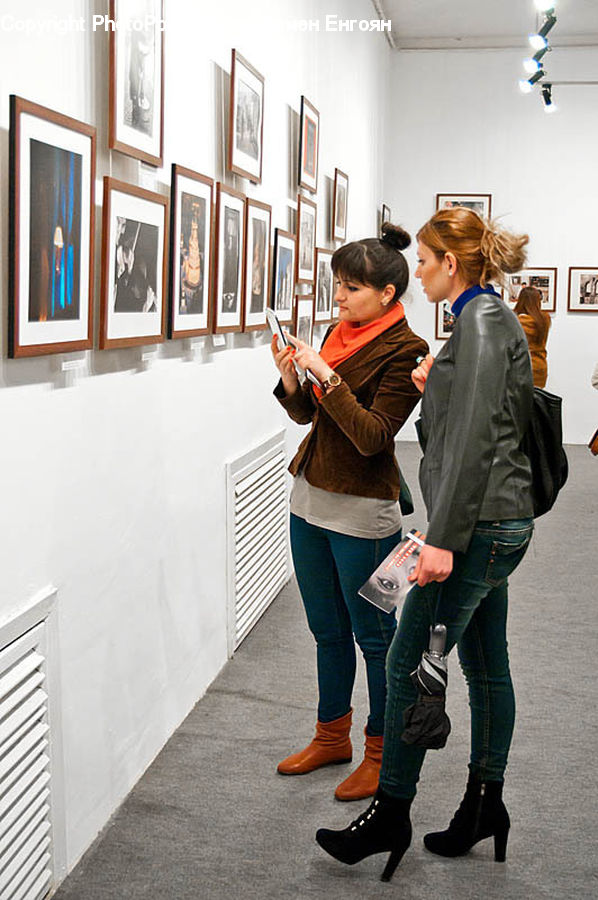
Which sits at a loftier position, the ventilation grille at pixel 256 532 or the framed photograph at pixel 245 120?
the framed photograph at pixel 245 120

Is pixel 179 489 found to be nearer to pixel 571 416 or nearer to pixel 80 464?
pixel 80 464

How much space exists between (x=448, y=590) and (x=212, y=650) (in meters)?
1.87

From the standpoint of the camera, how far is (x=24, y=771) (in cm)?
234

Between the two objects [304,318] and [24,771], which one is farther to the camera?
[304,318]

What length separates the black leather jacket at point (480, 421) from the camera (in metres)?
2.37

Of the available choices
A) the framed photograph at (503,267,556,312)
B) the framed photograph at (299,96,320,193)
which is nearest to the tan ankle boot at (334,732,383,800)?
the framed photograph at (299,96,320,193)

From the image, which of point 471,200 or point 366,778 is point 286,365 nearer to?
point 366,778

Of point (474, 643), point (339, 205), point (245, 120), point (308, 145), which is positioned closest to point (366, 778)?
point (474, 643)

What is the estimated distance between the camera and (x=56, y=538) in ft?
8.27

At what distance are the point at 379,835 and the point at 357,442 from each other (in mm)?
1049

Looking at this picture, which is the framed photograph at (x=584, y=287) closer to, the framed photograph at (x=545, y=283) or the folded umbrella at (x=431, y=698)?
the framed photograph at (x=545, y=283)

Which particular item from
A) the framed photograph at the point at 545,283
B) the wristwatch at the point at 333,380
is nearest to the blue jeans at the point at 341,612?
the wristwatch at the point at 333,380

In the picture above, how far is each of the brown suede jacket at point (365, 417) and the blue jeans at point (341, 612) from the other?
0.16m

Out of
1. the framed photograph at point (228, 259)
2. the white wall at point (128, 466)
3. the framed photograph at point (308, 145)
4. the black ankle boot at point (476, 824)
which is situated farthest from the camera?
the framed photograph at point (308, 145)
